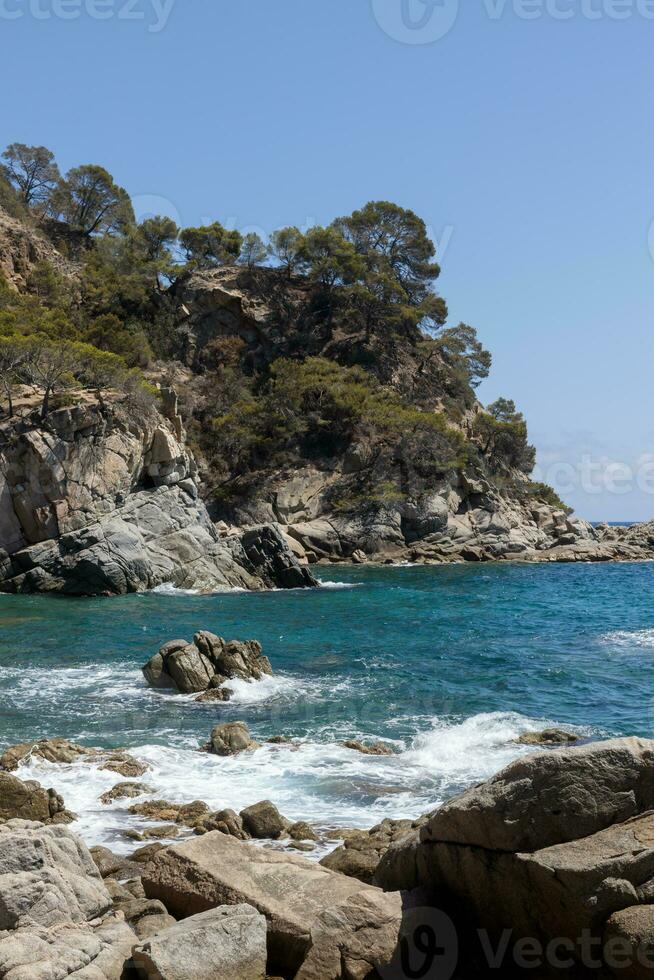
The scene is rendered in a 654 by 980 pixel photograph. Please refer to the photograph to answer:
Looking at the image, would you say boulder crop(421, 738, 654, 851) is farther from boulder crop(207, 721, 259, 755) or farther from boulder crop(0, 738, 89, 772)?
boulder crop(0, 738, 89, 772)

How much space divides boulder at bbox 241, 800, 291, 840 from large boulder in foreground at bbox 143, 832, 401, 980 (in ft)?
8.89

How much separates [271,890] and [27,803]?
5.08 metres

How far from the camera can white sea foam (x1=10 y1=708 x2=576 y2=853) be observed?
1121 centimetres

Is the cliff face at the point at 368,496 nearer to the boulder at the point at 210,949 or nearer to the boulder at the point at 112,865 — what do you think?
the boulder at the point at 112,865

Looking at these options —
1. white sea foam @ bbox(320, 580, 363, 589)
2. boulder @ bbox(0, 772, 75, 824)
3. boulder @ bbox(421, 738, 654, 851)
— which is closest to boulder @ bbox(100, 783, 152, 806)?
boulder @ bbox(0, 772, 75, 824)

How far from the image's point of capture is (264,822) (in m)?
10.2

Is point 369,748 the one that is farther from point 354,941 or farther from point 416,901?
point 354,941

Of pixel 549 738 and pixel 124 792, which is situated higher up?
pixel 549 738

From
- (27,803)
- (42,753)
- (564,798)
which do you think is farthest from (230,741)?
(564,798)

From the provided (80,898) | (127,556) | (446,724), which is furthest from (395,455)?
(80,898)

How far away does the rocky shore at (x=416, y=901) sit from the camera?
560cm

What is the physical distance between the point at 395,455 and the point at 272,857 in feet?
190

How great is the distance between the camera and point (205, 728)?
16016mm

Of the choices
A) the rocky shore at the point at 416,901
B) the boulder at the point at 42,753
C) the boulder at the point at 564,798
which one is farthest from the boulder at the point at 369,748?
the boulder at the point at 564,798
